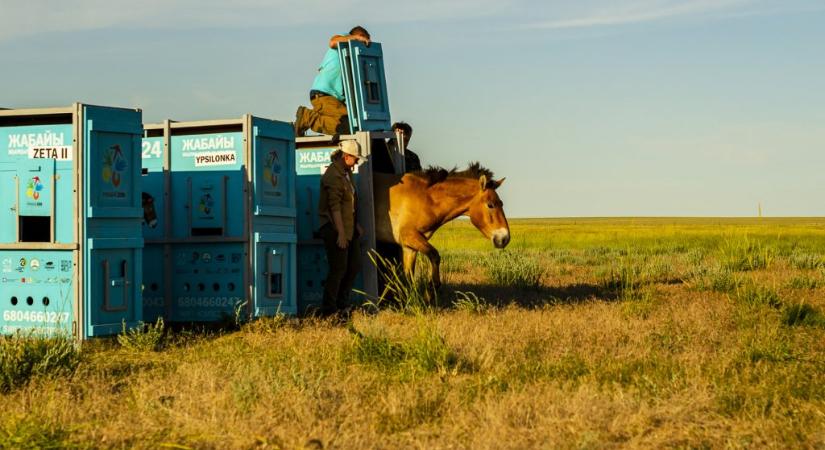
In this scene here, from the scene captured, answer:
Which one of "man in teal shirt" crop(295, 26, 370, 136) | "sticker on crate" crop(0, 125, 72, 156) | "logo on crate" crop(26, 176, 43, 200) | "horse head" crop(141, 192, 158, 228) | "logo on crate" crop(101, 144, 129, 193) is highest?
"man in teal shirt" crop(295, 26, 370, 136)

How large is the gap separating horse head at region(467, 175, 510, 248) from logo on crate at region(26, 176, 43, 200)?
6.11 meters

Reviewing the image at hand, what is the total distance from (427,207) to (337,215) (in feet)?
6.70

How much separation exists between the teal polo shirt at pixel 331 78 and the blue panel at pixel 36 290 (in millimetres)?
5407

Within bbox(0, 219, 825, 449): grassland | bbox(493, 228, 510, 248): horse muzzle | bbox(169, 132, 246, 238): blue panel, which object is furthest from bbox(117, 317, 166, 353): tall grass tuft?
bbox(493, 228, 510, 248): horse muzzle

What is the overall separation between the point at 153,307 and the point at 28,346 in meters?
3.74

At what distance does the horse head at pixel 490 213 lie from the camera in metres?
15.3

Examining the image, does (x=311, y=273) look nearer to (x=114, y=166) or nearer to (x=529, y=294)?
(x=114, y=166)

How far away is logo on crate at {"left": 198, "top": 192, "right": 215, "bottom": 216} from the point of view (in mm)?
12766

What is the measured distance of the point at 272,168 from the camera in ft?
42.3

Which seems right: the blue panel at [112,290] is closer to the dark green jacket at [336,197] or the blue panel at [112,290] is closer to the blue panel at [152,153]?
the blue panel at [152,153]

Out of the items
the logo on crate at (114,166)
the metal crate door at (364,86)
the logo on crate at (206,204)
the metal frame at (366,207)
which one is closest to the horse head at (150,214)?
the logo on crate at (206,204)

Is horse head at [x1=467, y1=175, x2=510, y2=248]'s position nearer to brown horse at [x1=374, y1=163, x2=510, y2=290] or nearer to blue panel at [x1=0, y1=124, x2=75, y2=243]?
brown horse at [x1=374, y1=163, x2=510, y2=290]

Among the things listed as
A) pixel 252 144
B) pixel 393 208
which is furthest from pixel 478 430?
pixel 393 208

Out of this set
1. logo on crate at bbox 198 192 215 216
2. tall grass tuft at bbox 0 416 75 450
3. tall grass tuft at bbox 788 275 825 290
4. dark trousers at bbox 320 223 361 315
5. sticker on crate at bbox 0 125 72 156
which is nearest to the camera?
tall grass tuft at bbox 0 416 75 450
